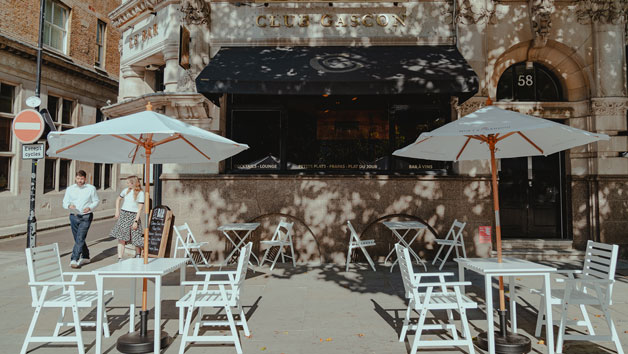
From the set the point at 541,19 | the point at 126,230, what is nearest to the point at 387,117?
the point at 541,19

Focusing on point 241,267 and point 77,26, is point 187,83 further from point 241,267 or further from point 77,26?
point 77,26

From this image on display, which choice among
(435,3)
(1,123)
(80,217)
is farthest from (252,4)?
(1,123)

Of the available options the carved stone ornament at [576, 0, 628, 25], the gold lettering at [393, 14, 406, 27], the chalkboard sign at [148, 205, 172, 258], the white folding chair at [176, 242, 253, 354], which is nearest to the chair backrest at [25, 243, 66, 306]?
the white folding chair at [176, 242, 253, 354]

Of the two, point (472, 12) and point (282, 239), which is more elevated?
point (472, 12)

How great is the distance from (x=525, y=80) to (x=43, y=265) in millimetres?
10561

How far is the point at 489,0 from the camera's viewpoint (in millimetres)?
8953

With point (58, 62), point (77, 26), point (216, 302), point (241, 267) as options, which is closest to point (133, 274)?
point (216, 302)

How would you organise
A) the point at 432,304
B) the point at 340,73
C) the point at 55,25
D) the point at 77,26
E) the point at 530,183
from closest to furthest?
the point at 432,304 < the point at 340,73 < the point at 530,183 < the point at 55,25 < the point at 77,26

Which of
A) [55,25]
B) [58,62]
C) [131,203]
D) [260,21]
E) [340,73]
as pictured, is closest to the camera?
[340,73]

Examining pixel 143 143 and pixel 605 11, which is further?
pixel 605 11

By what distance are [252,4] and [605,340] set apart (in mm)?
9122

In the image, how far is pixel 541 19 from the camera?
885 centimetres

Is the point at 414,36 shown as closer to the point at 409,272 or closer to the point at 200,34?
the point at 200,34

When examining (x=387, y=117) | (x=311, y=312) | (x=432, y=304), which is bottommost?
(x=311, y=312)
